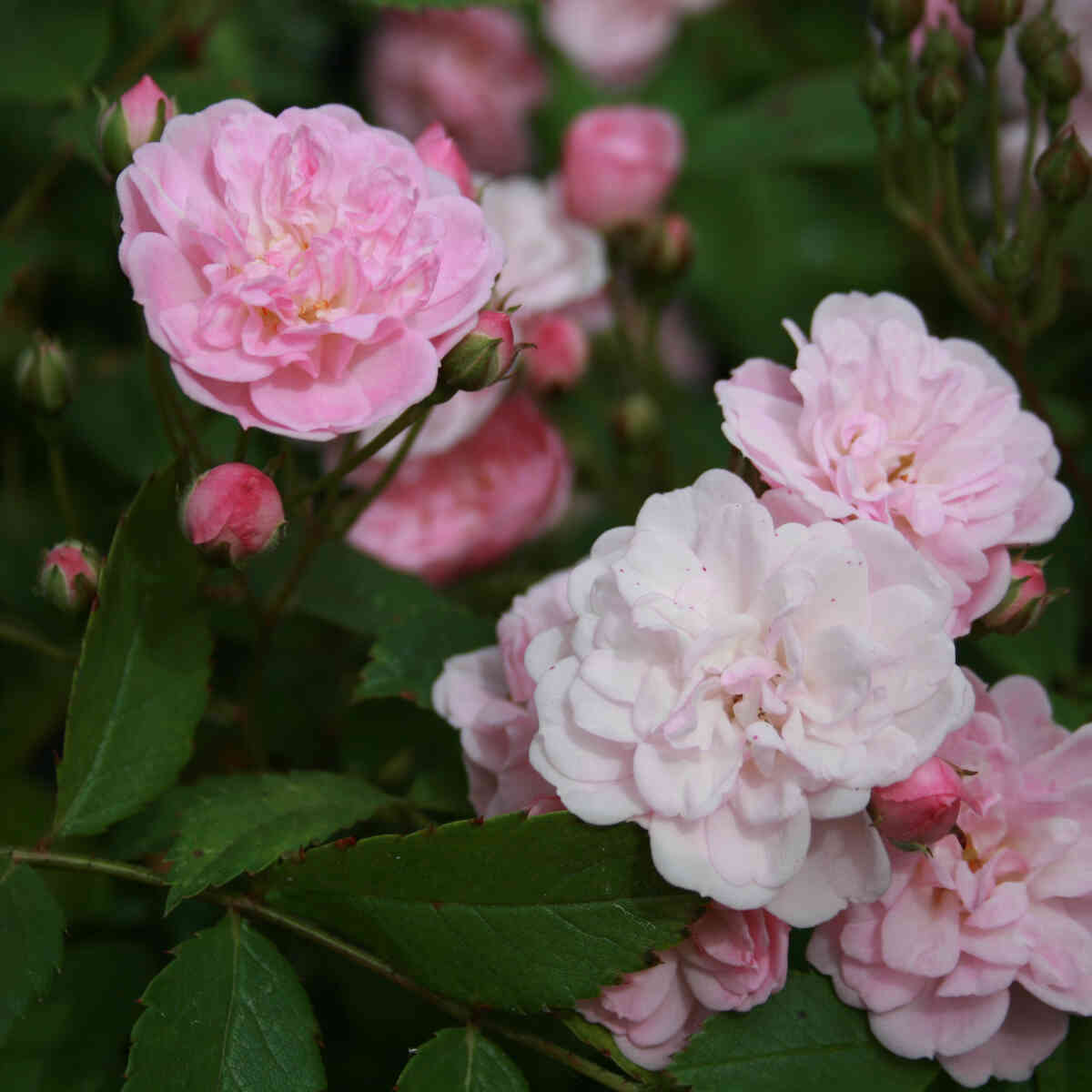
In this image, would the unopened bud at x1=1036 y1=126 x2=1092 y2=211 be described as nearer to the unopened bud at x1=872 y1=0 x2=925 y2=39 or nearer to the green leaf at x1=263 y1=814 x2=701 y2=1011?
the unopened bud at x1=872 y1=0 x2=925 y2=39

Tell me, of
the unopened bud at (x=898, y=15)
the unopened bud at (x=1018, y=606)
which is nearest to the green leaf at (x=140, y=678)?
the unopened bud at (x=1018, y=606)

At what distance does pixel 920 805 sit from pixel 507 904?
0.76 feet

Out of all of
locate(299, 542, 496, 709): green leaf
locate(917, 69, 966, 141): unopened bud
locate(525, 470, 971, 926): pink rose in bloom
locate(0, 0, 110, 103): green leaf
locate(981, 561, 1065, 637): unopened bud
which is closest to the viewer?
locate(525, 470, 971, 926): pink rose in bloom

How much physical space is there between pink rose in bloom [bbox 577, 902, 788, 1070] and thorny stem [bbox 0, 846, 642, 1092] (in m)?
0.04

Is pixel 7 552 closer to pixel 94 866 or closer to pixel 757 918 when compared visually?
pixel 94 866

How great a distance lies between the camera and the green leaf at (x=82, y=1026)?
0.84 m

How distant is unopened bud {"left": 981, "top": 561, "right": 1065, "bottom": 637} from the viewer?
2.43ft

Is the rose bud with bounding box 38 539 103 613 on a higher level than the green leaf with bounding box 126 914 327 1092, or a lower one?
higher

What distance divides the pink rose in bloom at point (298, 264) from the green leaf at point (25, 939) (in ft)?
1.01

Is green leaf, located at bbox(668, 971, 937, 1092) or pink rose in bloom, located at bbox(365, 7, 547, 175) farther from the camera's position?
pink rose in bloom, located at bbox(365, 7, 547, 175)

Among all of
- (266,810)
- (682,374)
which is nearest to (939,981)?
(266,810)

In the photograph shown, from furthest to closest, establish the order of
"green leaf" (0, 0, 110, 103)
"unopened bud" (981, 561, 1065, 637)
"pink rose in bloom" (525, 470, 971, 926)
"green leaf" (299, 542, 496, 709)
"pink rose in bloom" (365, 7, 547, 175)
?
"pink rose in bloom" (365, 7, 547, 175) < "green leaf" (0, 0, 110, 103) < "green leaf" (299, 542, 496, 709) < "unopened bud" (981, 561, 1065, 637) < "pink rose in bloom" (525, 470, 971, 926)

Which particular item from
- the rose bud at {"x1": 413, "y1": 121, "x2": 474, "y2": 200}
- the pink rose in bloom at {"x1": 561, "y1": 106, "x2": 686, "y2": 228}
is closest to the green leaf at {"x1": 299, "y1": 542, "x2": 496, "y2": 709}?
the rose bud at {"x1": 413, "y1": 121, "x2": 474, "y2": 200}

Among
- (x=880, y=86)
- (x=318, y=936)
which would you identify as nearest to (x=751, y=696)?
(x=318, y=936)
